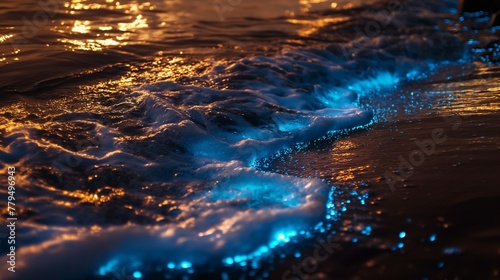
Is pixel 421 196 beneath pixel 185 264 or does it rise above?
above

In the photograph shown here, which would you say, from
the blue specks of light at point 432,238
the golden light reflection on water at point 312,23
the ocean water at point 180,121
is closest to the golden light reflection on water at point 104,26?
the ocean water at point 180,121

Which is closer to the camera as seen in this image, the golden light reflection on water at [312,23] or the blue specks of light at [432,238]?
the blue specks of light at [432,238]

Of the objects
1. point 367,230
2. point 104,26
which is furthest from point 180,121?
point 104,26

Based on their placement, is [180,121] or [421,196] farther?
[180,121]

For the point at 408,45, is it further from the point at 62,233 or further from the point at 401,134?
the point at 62,233

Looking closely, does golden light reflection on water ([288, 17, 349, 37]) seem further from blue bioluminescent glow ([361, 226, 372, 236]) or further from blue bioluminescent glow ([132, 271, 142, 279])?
blue bioluminescent glow ([132, 271, 142, 279])

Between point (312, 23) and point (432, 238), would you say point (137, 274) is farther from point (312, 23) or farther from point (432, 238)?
point (312, 23)

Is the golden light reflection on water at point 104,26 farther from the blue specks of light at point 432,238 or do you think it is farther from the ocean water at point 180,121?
the blue specks of light at point 432,238

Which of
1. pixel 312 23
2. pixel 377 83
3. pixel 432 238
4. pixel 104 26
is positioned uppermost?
pixel 312 23

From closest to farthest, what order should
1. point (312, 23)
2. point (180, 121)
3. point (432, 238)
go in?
point (432, 238) < point (180, 121) < point (312, 23)
